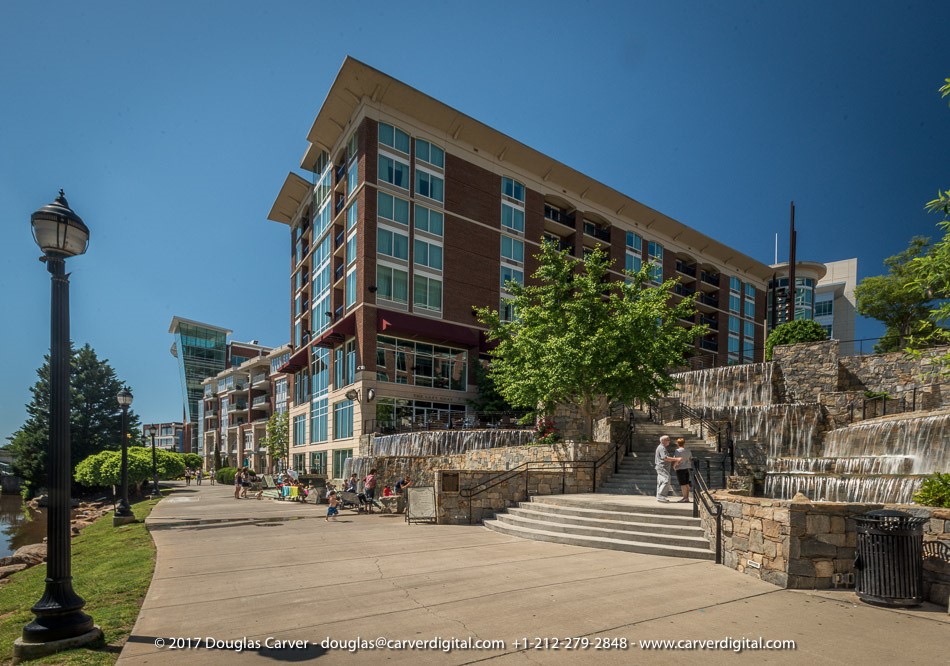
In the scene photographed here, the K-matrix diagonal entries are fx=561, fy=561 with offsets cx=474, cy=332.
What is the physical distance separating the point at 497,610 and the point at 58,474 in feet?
15.6

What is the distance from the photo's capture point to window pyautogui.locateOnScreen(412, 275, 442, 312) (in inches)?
1383

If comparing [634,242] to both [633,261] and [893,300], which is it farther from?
[893,300]

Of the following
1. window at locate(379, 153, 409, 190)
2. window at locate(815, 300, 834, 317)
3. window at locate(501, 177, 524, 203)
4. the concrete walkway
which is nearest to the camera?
the concrete walkway

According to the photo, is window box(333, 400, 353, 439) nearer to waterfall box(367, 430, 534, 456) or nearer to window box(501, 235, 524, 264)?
waterfall box(367, 430, 534, 456)

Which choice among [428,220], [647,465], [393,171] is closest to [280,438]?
[428,220]

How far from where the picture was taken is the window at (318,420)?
1545 inches

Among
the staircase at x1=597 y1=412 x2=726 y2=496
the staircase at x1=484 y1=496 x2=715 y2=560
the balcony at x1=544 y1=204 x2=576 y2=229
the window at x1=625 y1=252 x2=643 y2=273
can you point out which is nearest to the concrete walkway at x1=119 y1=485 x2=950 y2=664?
the staircase at x1=484 y1=496 x2=715 y2=560

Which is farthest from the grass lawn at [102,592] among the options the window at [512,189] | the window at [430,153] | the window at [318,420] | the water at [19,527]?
the window at [512,189]

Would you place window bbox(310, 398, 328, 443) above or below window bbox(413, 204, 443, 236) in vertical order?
below

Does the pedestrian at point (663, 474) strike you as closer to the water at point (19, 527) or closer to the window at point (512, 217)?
the water at point (19, 527)

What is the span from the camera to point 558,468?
55.4 ft

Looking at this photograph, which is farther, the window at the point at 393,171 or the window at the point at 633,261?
the window at the point at 633,261

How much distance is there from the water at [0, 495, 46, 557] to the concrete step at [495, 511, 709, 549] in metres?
20.9

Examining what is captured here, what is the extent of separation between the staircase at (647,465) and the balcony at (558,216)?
82.4 ft
